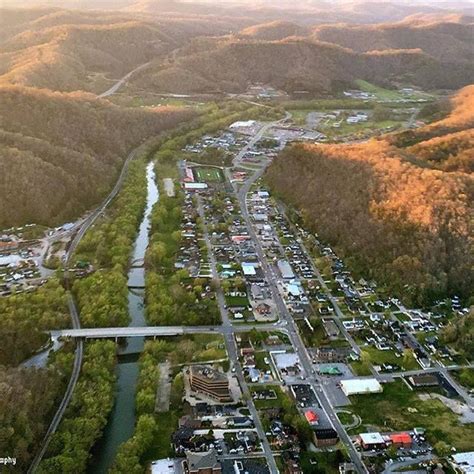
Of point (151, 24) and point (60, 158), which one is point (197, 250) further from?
point (151, 24)

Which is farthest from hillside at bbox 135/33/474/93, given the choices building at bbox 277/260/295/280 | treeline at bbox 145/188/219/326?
building at bbox 277/260/295/280

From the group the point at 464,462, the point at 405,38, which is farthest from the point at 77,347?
the point at 405,38

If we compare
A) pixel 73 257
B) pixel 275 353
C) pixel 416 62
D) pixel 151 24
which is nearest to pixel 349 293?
pixel 275 353

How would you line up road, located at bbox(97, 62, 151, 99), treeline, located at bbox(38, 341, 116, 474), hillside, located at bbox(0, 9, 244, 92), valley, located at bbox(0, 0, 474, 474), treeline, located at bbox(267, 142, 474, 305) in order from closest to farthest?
treeline, located at bbox(38, 341, 116, 474), valley, located at bbox(0, 0, 474, 474), treeline, located at bbox(267, 142, 474, 305), hillside, located at bbox(0, 9, 244, 92), road, located at bbox(97, 62, 151, 99)

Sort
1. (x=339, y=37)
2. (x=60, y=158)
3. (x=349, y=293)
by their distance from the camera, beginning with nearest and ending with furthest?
(x=349, y=293) < (x=60, y=158) < (x=339, y=37)

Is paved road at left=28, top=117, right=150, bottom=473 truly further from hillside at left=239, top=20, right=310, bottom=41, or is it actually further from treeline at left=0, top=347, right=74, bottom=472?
hillside at left=239, top=20, right=310, bottom=41
